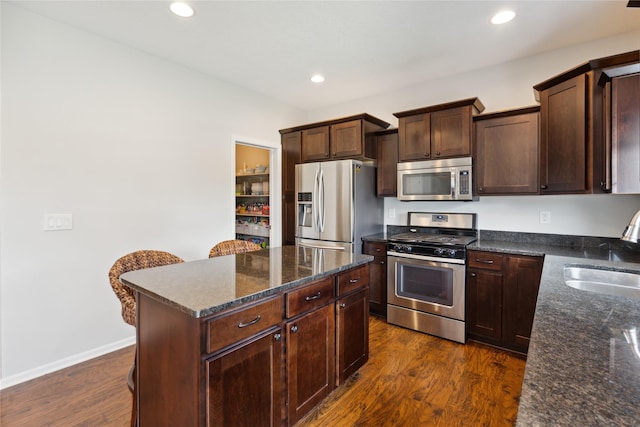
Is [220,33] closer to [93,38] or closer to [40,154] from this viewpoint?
[93,38]

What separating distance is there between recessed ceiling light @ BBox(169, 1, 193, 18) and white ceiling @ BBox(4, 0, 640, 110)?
0.05 metres

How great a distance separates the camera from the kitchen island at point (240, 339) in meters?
1.26

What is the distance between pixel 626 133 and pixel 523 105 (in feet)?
4.06

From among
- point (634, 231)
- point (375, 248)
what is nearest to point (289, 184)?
point (375, 248)

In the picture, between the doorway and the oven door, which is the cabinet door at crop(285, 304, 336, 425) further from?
the doorway

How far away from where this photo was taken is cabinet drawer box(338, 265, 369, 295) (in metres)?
1.99

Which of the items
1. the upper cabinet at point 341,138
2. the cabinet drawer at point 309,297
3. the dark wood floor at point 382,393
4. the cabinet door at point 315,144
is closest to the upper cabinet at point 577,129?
the dark wood floor at point 382,393

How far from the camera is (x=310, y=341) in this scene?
69.3 inches

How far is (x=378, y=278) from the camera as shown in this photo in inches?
136

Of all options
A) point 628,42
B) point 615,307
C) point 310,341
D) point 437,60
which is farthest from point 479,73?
point 310,341

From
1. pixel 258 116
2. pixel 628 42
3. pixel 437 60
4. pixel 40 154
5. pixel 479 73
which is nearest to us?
pixel 40 154

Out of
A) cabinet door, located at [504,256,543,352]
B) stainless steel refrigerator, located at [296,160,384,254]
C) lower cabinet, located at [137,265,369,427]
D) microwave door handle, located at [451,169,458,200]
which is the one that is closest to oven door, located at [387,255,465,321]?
cabinet door, located at [504,256,543,352]

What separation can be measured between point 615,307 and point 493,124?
2.27m

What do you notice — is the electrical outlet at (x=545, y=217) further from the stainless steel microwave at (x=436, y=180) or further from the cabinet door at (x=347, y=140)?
the cabinet door at (x=347, y=140)
